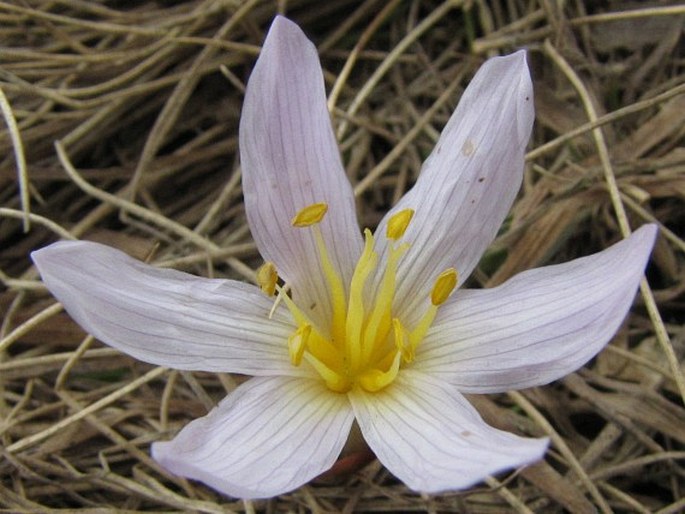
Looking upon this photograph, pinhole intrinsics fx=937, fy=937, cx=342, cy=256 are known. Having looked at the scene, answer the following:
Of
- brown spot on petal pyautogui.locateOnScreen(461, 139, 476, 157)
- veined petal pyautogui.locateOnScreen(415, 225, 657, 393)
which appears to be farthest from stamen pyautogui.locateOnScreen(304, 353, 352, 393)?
brown spot on petal pyautogui.locateOnScreen(461, 139, 476, 157)

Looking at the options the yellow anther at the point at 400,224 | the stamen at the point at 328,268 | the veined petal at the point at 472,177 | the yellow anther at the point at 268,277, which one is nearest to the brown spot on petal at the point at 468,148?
the veined petal at the point at 472,177

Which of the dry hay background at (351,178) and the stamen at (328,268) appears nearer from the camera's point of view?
the stamen at (328,268)

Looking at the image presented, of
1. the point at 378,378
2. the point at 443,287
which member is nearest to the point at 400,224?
the point at 443,287

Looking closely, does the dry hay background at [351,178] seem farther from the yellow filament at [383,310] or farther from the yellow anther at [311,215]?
the yellow anther at [311,215]

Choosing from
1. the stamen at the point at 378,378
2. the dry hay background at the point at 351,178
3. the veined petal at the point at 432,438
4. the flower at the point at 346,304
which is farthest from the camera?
the dry hay background at the point at 351,178

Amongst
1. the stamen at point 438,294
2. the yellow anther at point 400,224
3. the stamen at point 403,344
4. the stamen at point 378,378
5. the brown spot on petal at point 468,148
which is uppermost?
the brown spot on petal at point 468,148

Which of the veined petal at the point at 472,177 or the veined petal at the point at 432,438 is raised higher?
the veined petal at the point at 472,177

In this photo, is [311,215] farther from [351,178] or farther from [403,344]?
[351,178]

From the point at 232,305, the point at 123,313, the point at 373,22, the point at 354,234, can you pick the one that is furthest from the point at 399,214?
the point at 373,22
